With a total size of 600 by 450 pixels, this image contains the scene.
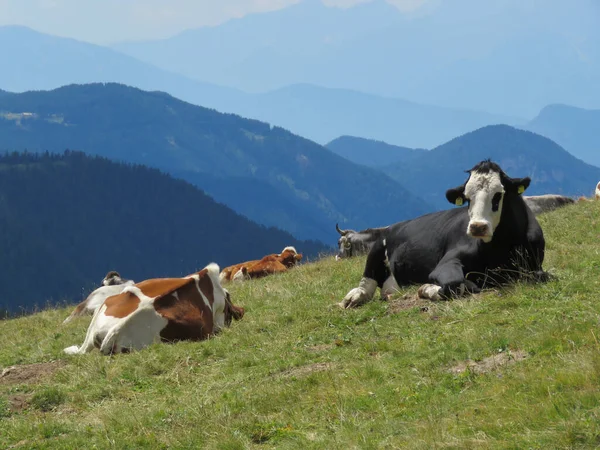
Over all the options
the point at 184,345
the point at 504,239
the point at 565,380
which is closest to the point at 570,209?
the point at 504,239

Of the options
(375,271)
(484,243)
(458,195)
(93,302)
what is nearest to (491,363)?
(484,243)

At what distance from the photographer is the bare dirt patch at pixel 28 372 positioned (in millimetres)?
11711

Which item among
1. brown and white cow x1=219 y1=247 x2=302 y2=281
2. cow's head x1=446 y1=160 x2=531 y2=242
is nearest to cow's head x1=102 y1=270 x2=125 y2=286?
brown and white cow x1=219 y1=247 x2=302 y2=281

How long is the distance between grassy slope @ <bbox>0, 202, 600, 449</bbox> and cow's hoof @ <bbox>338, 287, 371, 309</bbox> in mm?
265

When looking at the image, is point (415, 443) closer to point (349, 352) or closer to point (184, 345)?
point (349, 352)

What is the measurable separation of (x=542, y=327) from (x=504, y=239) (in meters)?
3.75

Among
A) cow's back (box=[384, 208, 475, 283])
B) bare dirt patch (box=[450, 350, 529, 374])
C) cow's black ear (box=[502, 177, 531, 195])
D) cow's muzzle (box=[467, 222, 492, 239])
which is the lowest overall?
bare dirt patch (box=[450, 350, 529, 374])

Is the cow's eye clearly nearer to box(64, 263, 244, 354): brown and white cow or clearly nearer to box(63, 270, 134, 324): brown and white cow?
box(64, 263, 244, 354): brown and white cow

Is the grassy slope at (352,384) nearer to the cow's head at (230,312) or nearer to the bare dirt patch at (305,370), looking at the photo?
the bare dirt patch at (305,370)

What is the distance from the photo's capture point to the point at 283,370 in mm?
9914

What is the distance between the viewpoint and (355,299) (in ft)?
43.5

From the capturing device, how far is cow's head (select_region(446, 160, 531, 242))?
478 inches

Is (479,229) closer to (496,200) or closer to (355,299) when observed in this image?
(496,200)

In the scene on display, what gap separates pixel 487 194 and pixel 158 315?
5.25 metres
